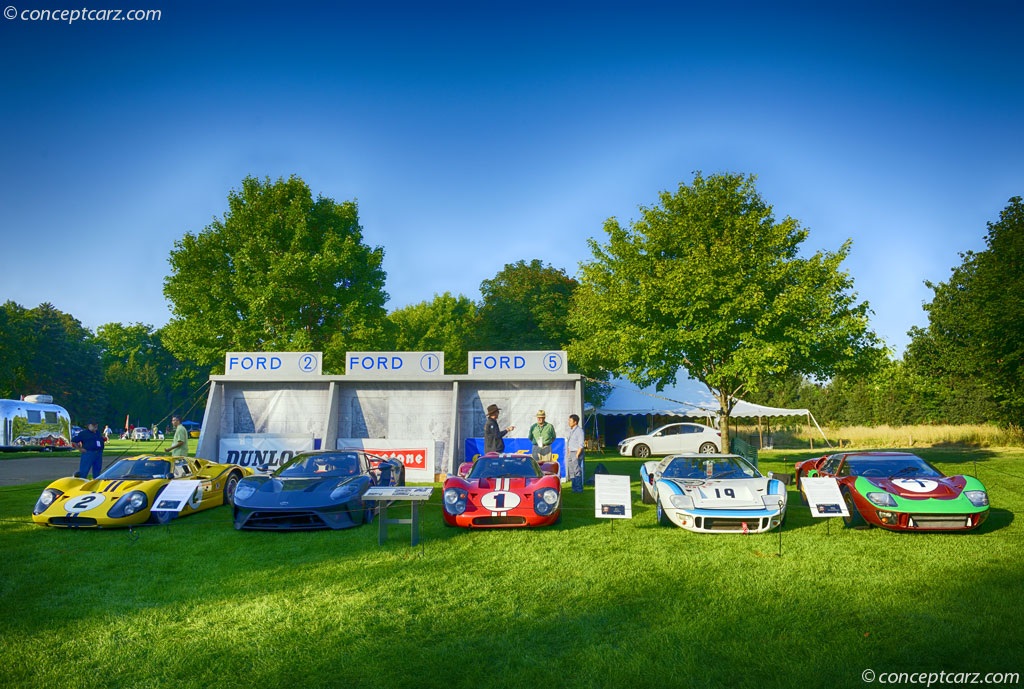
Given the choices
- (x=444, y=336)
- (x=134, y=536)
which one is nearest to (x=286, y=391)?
(x=134, y=536)

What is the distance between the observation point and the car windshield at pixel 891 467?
9625 mm

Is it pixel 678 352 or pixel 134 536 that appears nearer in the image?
pixel 134 536

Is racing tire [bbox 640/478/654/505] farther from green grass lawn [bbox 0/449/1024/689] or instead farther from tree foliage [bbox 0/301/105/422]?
tree foliage [bbox 0/301/105/422]

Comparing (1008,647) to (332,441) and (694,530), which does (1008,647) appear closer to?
(694,530)

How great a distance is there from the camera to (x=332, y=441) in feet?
55.1

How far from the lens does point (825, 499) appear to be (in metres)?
8.32

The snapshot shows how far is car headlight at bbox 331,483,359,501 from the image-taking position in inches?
377

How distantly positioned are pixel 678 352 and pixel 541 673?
17.1 m

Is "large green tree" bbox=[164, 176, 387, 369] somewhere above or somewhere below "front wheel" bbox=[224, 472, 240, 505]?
above

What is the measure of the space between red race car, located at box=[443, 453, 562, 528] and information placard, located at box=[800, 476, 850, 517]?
A: 352 cm

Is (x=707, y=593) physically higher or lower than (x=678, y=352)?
lower

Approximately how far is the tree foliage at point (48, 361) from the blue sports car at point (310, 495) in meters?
49.4

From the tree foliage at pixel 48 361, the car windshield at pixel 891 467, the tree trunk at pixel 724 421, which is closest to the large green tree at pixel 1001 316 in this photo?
the tree trunk at pixel 724 421

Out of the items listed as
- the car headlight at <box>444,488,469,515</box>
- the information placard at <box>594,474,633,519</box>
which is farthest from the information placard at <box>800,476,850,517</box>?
the car headlight at <box>444,488,469,515</box>
